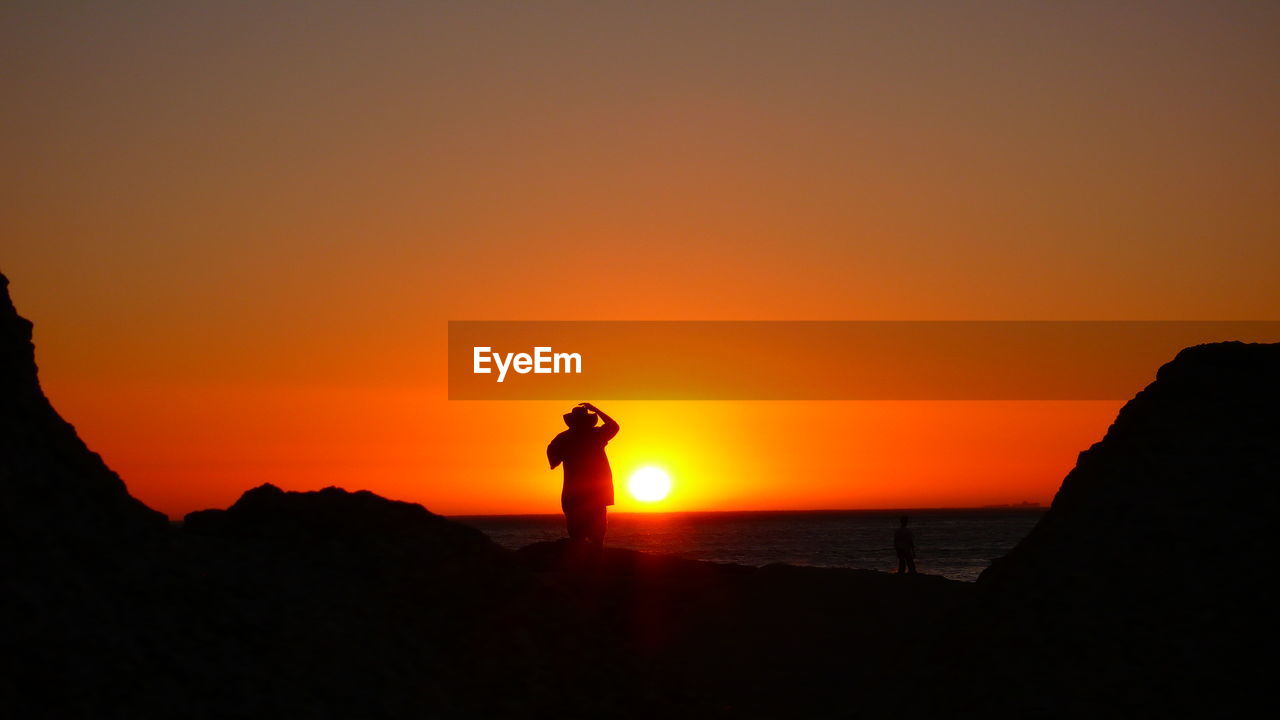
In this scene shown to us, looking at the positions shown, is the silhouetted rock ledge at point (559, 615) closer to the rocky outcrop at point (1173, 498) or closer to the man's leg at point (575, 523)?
the rocky outcrop at point (1173, 498)

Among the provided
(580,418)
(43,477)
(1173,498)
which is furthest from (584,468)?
(43,477)

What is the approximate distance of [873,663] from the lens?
12195 millimetres

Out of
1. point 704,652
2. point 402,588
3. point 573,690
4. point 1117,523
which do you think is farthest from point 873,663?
point 402,588

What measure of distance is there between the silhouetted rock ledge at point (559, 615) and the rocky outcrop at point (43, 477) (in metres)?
0.02

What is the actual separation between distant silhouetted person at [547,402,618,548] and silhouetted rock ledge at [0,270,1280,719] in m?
1.90

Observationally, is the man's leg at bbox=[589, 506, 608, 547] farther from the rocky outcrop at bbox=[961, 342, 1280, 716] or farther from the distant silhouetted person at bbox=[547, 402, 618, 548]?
the rocky outcrop at bbox=[961, 342, 1280, 716]

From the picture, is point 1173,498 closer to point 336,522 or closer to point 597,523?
point 597,523

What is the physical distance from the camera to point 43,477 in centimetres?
794

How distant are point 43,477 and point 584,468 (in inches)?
323

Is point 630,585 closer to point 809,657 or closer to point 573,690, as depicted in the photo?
point 809,657

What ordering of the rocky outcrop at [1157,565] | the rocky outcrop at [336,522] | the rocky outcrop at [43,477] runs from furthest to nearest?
the rocky outcrop at [336,522] < the rocky outcrop at [1157,565] < the rocky outcrop at [43,477]

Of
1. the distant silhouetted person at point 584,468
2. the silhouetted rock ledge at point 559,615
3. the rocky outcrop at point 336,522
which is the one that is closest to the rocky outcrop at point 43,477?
the silhouetted rock ledge at point 559,615

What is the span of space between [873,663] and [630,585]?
12.2ft

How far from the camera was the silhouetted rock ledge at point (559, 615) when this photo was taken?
727 cm
